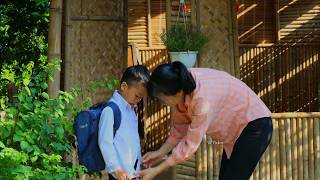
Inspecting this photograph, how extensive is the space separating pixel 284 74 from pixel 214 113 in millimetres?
6305

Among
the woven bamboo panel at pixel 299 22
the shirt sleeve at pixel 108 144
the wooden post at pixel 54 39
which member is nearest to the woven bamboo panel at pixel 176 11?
the wooden post at pixel 54 39

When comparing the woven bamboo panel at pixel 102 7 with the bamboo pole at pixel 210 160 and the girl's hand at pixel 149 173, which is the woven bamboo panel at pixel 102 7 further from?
the girl's hand at pixel 149 173

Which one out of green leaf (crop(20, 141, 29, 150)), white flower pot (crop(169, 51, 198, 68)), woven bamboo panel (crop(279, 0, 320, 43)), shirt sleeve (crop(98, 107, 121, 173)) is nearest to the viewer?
green leaf (crop(20, 141, 29, 150))

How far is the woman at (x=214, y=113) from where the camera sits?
2.67 metres

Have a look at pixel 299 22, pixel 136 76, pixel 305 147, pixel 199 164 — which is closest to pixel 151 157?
pixel 136 76

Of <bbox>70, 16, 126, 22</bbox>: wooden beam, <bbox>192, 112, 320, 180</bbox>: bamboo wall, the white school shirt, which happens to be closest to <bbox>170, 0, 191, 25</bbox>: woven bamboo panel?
<bbox>70, 16, 126, 22</bbox>: wooden beam

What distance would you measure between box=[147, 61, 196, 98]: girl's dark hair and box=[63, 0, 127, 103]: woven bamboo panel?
2.76 m

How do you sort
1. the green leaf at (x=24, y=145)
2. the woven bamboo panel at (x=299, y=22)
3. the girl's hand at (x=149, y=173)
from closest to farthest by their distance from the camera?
the green leaf at (x=24, y=145) < the girl's hand at (x=149, y=173) < the woven bamboo panel at (x=299, y=22)

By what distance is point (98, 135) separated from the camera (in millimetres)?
3074

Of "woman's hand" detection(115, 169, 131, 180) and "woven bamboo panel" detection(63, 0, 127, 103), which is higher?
"woven bamboo panel" detection(63, 0, 127, 103)

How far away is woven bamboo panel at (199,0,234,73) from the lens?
5180 mm

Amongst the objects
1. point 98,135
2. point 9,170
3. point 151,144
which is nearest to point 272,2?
point 151,144

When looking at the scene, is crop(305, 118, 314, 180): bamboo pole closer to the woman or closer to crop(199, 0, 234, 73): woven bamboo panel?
crop(199, 0, 234, 73): woven bamboo panel

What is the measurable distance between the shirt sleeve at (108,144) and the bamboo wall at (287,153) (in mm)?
1796
